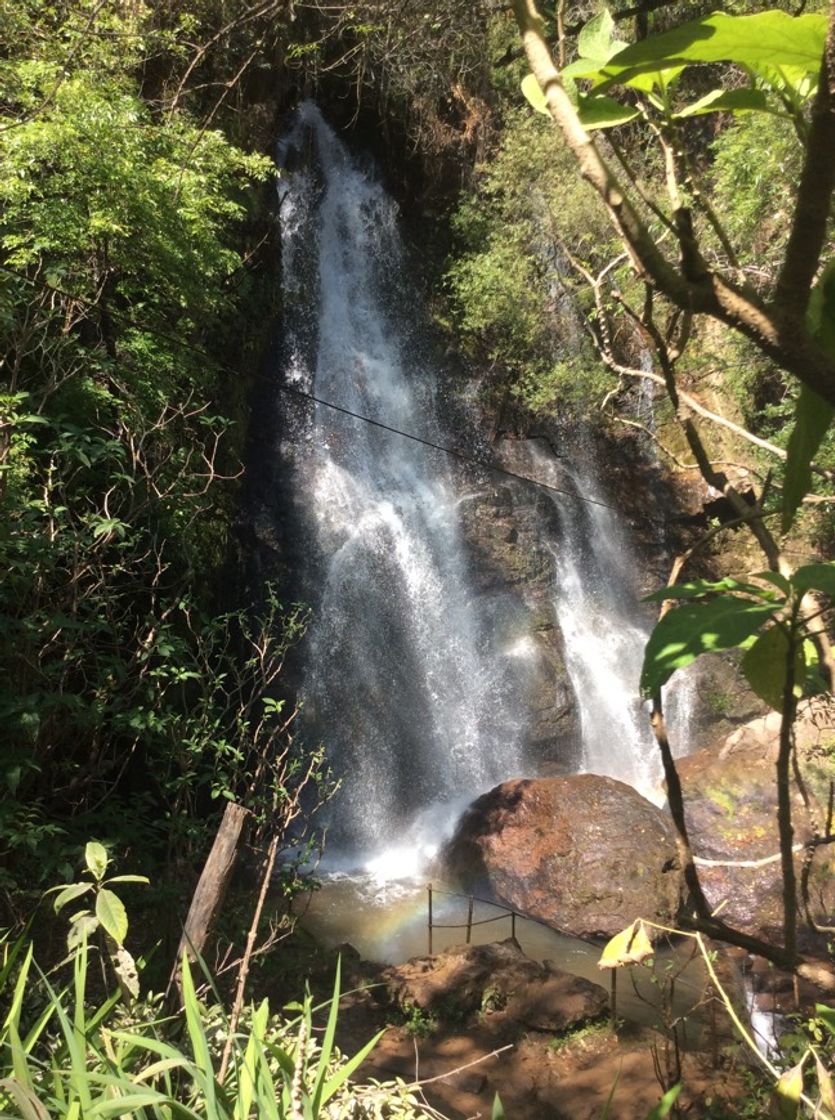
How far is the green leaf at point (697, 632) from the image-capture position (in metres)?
0.67

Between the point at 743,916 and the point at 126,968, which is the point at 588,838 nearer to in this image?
the point at 743,916

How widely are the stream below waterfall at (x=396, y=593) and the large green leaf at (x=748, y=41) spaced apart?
722cm

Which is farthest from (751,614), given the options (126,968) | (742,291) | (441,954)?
(441,954)

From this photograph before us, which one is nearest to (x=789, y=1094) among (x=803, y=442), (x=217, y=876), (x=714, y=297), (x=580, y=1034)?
(x=803, y=442)

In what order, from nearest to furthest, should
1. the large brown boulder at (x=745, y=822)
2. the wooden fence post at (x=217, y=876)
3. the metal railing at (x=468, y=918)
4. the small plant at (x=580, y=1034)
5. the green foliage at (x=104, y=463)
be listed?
the wooden fence post at (x=217, y=876) < the green foliage at (x=104, y=463) < the small plant at (x=580, y=1034) < the metal railing at (x=468, y=918) < the large brown boulder at (x=745, y=822)

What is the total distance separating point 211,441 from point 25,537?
155 inches

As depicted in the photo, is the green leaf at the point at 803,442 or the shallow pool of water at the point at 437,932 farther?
the shallow pool of water at the point at 437,932

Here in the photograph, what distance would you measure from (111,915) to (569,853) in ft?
20.2

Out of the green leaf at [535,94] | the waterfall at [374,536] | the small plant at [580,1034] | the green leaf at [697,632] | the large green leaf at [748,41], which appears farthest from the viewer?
the waterfall at [374,536]

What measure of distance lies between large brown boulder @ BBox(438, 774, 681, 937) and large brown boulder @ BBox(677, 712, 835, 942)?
0.43 m

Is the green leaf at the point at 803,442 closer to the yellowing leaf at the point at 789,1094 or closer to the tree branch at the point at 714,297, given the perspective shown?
the tree branch at the point at 714,297

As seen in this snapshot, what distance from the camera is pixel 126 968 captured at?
2074mm

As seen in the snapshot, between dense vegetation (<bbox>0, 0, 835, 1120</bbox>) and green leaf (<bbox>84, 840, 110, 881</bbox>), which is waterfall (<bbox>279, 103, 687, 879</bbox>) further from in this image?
Answer: green leaf (<bbox>84, 840, 110, 881</bbox>)

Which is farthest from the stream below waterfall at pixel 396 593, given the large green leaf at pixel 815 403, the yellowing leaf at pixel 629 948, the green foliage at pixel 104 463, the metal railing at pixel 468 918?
the large green leaf at pixel 815 403
